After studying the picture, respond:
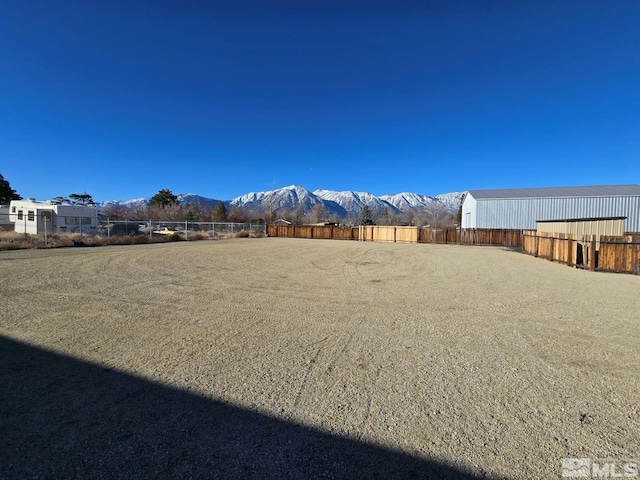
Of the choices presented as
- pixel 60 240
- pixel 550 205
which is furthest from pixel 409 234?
pixel 60 240

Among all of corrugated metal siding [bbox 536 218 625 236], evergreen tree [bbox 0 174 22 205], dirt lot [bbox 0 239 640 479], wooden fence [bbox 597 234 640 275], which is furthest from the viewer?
evergreen tree [bbox 0 174 22 205]

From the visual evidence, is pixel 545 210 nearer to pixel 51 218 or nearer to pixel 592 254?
pixel 592 254

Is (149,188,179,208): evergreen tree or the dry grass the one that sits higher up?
(149,188,179,208): evergreen tree

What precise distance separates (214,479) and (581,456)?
2702 mm

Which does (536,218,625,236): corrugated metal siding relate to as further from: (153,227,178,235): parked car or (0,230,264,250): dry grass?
(153,227,178,235): parked car

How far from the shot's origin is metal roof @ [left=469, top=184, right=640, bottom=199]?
29688mm

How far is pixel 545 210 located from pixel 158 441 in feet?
121

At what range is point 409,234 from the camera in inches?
1330

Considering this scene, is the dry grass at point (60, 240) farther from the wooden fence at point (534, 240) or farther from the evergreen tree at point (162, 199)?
the evergreen tree at point (162, 199)

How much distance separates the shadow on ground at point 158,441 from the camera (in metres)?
2.12

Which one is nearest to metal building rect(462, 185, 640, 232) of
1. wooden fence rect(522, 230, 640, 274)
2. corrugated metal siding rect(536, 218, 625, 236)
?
corrugated metal siding rect(536, 218, 625, 236)

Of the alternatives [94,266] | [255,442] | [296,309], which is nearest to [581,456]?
[255,442]

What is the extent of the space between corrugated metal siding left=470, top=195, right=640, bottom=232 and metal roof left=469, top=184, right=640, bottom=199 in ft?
2.56

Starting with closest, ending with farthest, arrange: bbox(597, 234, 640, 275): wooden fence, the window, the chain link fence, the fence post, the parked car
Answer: bbox(597, 234, 640, 275): wooden fence
the fence post
the window
the chain link fence
the parked car
